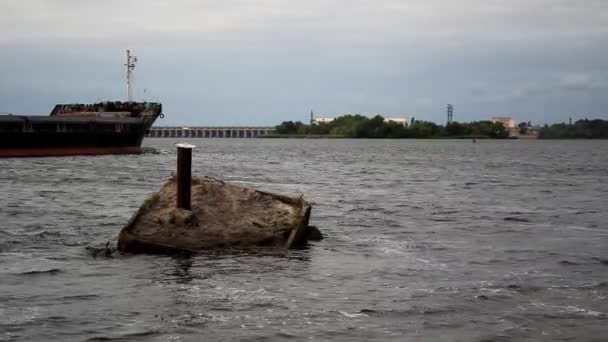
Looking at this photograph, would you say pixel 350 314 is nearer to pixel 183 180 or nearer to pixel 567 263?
pixel 183 180

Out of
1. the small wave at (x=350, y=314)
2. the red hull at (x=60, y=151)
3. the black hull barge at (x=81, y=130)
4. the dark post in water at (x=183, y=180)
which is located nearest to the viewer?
the small wave at (x=350, y=314)

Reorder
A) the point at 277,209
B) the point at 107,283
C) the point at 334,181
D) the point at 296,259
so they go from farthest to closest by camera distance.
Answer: the point at 334,181 → the point at 277,209 → the point at 296,259 → the point at 107,283

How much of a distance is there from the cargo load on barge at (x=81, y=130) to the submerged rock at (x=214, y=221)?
53100mm

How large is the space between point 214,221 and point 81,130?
62094 mm

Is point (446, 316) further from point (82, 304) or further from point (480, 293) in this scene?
point (82, 304)

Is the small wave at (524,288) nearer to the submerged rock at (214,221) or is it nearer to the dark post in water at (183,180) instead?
the submerged rock at (214,221)

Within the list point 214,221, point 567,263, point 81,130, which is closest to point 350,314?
point 214,221

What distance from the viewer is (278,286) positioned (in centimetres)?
1359

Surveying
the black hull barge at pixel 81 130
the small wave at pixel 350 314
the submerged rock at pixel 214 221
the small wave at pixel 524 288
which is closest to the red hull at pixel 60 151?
the black hull barge at pixel 81 130

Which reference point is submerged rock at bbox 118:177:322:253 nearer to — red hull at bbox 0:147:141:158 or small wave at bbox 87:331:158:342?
small wave at bbox 87:331:158:342

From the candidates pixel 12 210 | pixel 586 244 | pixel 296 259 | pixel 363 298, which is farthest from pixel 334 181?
pixel 363 298

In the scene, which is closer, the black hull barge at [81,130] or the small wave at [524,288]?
the small wave at [524,288]

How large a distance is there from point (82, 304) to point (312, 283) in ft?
12.8

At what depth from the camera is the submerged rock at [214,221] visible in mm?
16109
